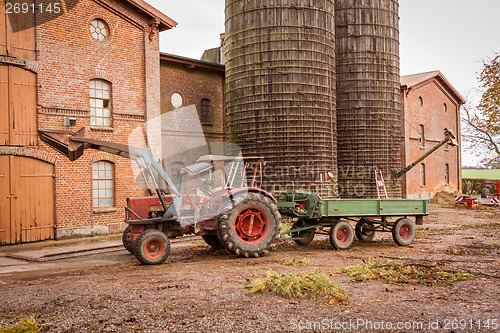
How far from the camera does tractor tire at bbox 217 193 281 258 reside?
27.7ft

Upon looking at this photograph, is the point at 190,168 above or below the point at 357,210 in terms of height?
above

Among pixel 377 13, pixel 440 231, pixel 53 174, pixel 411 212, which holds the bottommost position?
pixel 440 231

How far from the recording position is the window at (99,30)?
14.4 metres

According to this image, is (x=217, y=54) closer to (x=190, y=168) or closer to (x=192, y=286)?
(x=190, y=168)

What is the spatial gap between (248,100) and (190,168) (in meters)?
8.48

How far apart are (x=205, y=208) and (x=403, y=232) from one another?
503 centimetres

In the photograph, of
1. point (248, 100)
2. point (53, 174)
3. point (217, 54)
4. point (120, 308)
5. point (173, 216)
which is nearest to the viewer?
point (120, 308)

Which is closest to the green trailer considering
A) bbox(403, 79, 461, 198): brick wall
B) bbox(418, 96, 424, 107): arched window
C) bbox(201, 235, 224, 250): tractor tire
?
bbox(201, 235, 224, 250): tractor tire

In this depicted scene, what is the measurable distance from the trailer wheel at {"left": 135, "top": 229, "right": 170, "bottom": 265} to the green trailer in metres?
2.64

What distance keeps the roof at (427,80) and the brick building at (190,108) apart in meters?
11.6

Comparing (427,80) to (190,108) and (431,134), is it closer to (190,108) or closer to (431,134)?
(431,134)

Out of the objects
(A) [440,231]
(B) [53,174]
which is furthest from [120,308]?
(A) [440,231]

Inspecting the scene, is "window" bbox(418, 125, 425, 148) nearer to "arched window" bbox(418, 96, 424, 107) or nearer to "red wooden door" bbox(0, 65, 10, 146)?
"arched window" bbox(418, 96, 424, 107)

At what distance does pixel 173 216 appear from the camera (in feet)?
28.5
